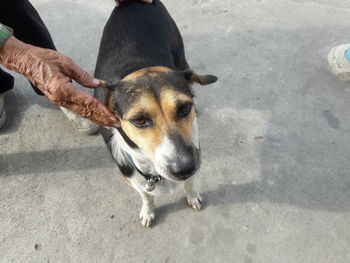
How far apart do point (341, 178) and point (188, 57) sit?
2.49m

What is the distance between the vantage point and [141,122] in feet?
7.21

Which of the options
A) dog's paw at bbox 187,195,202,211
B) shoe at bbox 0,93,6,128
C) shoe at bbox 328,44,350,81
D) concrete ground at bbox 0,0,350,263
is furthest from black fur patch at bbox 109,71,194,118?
shoe at bbox 328,44,350,81

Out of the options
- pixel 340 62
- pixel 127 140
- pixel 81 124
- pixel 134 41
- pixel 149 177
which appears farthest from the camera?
pixel 340 62

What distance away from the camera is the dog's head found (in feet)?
6.79

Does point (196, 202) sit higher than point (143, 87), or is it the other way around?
point (143, 87)

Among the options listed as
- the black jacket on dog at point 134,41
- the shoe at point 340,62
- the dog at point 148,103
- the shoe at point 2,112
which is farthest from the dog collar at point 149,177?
the shoe at point 340,62

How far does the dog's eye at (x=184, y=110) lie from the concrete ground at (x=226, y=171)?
130 centimetres

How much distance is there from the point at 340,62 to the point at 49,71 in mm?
3638

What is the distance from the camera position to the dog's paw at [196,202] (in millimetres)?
3156

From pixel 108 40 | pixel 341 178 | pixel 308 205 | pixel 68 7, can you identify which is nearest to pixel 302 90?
pixel 341 178

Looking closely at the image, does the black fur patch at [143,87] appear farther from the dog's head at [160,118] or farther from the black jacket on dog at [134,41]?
the black jacket on dog at [134,41]

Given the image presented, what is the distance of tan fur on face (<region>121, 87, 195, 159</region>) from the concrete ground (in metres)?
1.29

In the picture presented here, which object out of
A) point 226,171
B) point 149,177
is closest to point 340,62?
point 226,171

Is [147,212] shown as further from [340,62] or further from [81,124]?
[340,62]
